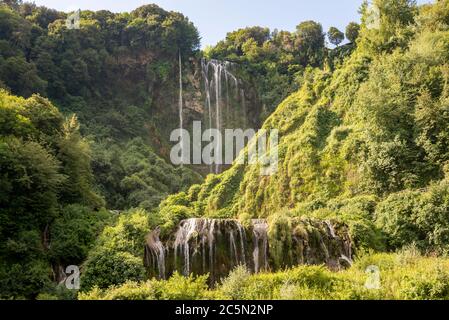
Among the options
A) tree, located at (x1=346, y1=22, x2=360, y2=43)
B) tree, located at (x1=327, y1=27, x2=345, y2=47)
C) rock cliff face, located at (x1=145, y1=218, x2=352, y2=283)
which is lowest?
rock cliff face, located at (x1=145, y1=218, x2=352, y2=283)

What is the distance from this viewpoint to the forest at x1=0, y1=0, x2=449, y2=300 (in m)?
15.8

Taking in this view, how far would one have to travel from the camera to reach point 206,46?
59.6 meters

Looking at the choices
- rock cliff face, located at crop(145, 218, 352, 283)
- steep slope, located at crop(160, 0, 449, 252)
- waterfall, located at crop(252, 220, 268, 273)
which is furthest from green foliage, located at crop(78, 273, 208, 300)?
steep slope, located at crop(160, 0, 449, 252)

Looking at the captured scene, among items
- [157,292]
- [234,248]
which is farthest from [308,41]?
[157,292]

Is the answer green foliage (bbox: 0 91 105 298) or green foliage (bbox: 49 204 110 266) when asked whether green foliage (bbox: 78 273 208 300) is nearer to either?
green foliage (bbox: 0 91 105 298)

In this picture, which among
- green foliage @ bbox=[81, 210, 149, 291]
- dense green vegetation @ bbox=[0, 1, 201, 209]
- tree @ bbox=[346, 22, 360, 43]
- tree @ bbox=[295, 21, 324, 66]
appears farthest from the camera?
tree @ bbox=[295, 21, 324, 66]

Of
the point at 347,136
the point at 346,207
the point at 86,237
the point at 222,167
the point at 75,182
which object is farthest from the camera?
the point at 222,167

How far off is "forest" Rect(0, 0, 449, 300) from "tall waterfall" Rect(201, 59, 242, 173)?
532cm

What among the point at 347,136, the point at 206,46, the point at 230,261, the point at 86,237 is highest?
the point at 206,46

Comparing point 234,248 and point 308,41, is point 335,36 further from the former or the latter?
point 234,248

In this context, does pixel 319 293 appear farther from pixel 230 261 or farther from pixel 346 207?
pixel 346 207

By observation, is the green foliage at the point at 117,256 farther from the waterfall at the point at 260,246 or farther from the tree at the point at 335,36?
the tree at the point at 335,36

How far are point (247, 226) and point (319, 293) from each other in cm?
778
